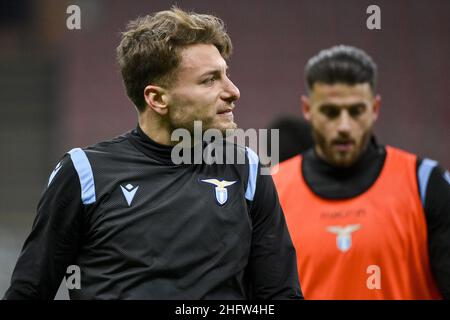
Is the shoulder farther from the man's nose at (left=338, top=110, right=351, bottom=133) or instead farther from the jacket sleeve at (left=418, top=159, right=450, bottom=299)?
the jacket sleeve at (left=418, top=159, right=450, bottom=299)

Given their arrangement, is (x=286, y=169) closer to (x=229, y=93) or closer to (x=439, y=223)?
(x=439, y=223)

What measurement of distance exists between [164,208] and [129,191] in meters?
0.13

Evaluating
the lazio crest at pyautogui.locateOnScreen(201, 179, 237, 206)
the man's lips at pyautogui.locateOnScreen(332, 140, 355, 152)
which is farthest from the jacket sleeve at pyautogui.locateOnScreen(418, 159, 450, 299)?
the lazio crest at pyautogui.locateOnScreen(201, 179, 237, 206)

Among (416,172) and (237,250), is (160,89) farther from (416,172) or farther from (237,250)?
(416,172)

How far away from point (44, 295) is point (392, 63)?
8914 mm

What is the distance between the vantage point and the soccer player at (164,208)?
268cm

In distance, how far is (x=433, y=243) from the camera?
361 cm

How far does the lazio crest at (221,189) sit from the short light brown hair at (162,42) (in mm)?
366

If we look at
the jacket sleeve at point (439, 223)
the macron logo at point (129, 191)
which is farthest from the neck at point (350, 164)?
the macron logo at point (129, 191)

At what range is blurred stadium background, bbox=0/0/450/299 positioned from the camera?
10922mm

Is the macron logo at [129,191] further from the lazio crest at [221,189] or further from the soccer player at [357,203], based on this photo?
the soccer player at [357,203]

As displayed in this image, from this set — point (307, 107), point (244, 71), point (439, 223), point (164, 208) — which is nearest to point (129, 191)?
point (164, 208)

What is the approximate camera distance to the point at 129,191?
2.78 m

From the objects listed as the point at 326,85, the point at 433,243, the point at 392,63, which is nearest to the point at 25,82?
the point at 392,63
